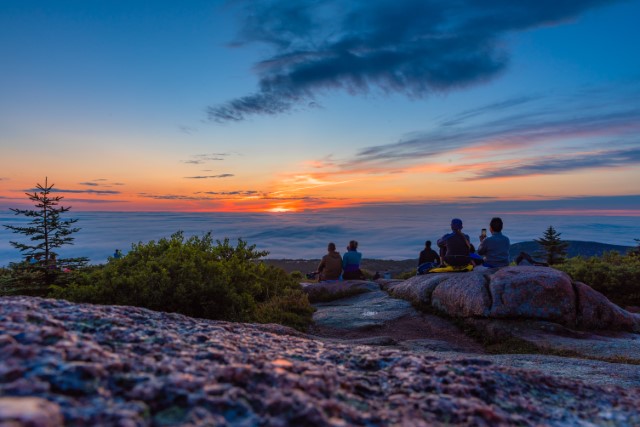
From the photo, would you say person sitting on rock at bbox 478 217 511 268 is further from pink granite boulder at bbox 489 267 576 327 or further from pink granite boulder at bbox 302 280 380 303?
pink granite boulder at bbox 302 280 380 303

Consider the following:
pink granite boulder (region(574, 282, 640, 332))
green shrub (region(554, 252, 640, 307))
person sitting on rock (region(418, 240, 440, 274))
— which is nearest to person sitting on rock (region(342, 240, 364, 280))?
person sitting on rock (region(418, 240, 440, 274))

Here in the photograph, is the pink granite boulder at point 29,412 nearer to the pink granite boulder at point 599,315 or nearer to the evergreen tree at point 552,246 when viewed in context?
the pink granite boulder at point 599,315

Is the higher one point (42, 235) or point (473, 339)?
point (42, 235)

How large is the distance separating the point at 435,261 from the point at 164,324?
1734 cm

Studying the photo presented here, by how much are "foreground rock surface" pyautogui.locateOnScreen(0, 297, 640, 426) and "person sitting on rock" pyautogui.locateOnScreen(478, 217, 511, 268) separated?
12.3 m

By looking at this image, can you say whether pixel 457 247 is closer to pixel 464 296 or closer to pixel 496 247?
pixel 496 247

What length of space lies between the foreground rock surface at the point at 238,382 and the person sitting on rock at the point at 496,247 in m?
12.3

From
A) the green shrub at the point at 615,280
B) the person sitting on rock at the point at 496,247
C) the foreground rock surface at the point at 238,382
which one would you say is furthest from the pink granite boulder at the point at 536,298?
the foreground rock surface at the point at 238,382

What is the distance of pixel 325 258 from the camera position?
1997 cm

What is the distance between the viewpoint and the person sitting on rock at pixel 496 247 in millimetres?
14469

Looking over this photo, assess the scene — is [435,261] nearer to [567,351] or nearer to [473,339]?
[473,339]

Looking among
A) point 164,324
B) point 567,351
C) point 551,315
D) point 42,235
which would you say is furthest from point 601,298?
point 42,235

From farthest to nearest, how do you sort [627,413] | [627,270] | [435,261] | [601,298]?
1. [435,261]
2. [627,270]
3. [601,298]
4. [627,413]

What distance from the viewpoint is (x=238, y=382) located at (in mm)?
2068
